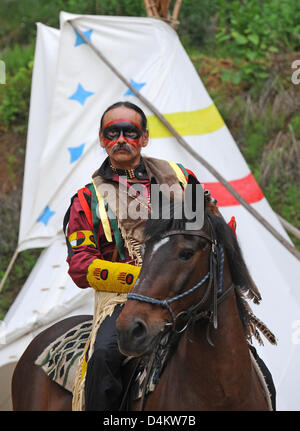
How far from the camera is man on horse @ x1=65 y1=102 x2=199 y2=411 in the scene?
2.47 m

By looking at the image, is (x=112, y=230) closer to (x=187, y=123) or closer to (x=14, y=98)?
(x=187, y=123)

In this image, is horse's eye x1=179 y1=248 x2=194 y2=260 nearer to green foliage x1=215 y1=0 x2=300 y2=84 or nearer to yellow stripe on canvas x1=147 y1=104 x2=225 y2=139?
yellow stripe on canvas x1=147 y1=104 x2=225 y2=139

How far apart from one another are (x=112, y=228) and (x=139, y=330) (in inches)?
33.3

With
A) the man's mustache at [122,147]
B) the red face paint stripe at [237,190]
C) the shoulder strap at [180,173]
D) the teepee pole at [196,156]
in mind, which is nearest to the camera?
the man's mustache at [122,147]

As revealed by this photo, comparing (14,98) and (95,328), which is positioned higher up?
(95,328)

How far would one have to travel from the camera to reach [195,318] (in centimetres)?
211

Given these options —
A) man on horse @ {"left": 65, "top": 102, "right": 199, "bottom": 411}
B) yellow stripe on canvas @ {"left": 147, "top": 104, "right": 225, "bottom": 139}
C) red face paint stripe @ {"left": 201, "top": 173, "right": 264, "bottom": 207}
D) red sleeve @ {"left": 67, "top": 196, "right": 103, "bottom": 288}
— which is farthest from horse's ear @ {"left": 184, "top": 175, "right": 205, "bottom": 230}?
yellow stripe on canvas @ {"left": 147, "top": 104, "right": 225, "bottom": 139}

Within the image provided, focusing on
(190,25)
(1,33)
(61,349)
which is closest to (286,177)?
(190,25)

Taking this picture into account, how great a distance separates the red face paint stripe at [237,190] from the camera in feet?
16.2

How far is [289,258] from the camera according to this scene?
475 centimetres

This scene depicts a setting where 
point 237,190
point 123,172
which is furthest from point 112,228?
point 237,190

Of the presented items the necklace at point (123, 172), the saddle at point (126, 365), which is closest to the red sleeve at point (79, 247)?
the necklace at point (123, 172)

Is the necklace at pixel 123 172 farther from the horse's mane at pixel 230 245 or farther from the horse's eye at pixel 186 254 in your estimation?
the horse's eye at pixel 186 254

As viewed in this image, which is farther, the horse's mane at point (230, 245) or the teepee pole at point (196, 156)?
the teepee pole at point (196, 156)
